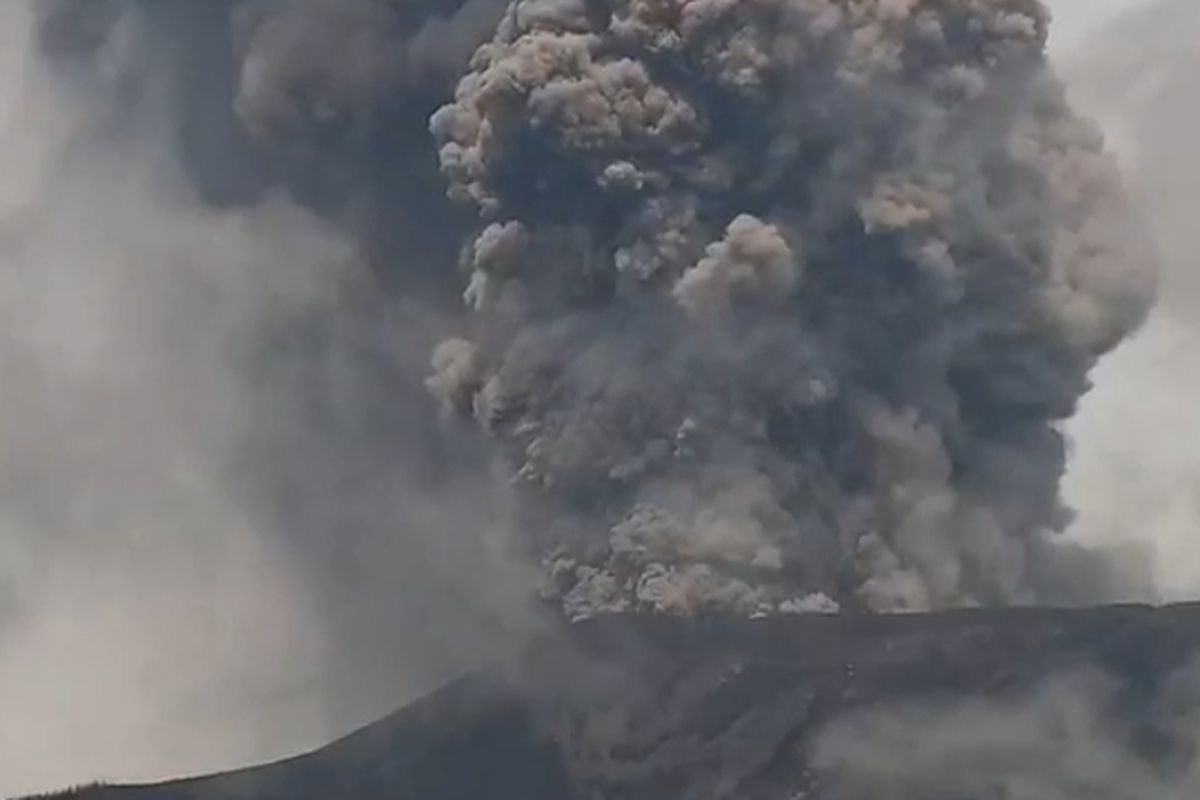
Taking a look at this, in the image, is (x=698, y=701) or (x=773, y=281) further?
(x=698, y=701)

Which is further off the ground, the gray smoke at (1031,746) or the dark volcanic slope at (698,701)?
the dark volcanic slope at (698,701)

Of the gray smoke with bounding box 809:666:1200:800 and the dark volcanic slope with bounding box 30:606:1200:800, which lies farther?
the dark volcanic slope with bounding box 30:606:1200:800

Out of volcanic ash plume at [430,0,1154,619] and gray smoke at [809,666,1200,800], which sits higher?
volcanic ash plume at [430,0,1154,619]

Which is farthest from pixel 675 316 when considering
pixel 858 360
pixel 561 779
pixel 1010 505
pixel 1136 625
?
pixel 1136 625

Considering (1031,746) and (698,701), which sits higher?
(698,701)

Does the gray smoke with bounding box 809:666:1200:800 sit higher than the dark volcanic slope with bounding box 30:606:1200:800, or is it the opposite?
the dark volcanic slope with bounding box 30:606:1200:800
